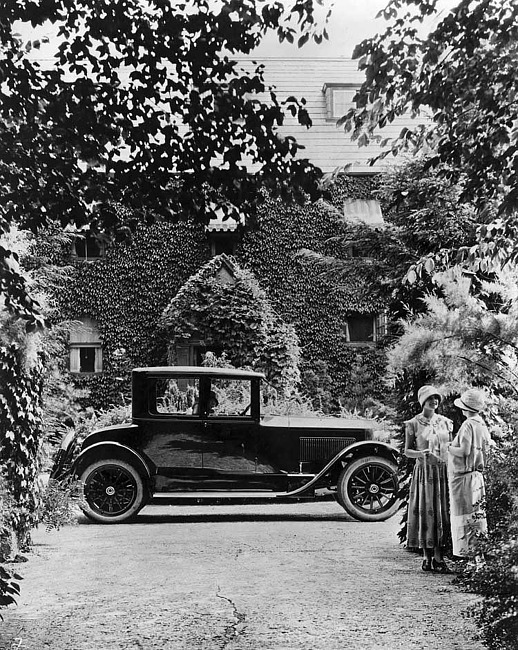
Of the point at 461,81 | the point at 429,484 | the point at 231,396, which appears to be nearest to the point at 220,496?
the point at 231,396

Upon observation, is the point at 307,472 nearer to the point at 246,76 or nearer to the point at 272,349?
the point at 272,349

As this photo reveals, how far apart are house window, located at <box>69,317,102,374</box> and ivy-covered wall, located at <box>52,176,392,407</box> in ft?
0.40

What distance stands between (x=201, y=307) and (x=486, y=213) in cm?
746

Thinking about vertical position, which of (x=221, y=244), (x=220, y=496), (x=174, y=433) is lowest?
(x=220, y=496)

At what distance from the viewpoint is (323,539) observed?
31.0 feet

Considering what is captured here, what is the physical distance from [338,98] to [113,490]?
510cm

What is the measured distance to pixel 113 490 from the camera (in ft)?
35.2

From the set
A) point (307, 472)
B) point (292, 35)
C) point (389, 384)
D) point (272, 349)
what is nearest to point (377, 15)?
point (292, 35)

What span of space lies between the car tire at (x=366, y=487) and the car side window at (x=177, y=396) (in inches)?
71.0

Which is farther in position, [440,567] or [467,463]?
[440,567]

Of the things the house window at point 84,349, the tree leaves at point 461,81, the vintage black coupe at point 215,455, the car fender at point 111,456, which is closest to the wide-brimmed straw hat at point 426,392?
the tree leaves at point 461,81

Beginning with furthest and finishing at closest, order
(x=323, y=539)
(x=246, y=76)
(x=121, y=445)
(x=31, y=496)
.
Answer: (x=121, y=445), (x=323, y=539), (x=31, y=496), (x=246, y=76)

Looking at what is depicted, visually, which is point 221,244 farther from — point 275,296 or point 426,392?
point 426,392

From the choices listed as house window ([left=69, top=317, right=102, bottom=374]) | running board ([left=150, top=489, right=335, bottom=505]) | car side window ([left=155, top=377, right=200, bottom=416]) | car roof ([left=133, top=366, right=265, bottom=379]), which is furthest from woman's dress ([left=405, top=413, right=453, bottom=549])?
house window ([left=69, top=317, right=102, bottom=374])
